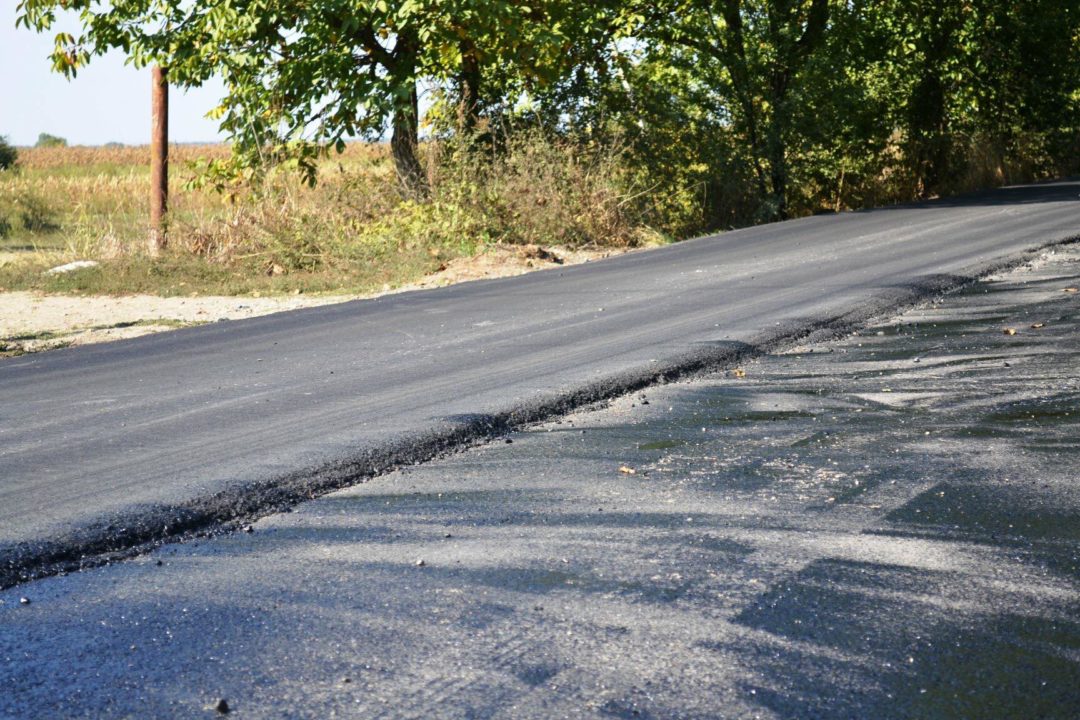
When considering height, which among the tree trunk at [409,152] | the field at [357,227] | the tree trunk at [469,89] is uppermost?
the tree trunk at [469,89]

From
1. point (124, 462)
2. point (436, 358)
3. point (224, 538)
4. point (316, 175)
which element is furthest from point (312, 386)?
point (316, 175)

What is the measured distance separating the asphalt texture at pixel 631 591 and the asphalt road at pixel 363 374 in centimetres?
43

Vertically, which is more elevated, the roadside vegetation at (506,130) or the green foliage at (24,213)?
the roadside vegetation at (506,130)

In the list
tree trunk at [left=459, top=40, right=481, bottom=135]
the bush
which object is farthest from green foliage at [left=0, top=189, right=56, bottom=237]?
tree trunk at [left=459, top=40, right=481, bottom=135]

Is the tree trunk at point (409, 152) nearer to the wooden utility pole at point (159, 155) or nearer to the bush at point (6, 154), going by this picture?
the wooden utility pole at point (159, 155)

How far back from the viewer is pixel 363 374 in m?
8.03

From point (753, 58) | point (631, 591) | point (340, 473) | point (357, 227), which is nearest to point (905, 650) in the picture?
point (631, 591)

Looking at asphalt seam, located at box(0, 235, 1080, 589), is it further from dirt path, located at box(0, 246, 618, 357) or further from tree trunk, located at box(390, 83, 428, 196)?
tree trunk, located at box(390, 83, 428, 196)

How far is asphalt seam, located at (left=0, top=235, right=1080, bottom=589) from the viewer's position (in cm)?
444

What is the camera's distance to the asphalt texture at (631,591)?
10.1 feet

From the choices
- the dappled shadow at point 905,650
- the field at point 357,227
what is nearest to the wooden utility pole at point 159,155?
the field at point 357,227

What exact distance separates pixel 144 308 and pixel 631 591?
1111 cm

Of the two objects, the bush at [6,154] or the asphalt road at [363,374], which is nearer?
the asphalt road at [363,374]

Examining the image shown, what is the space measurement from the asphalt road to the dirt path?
118cm
